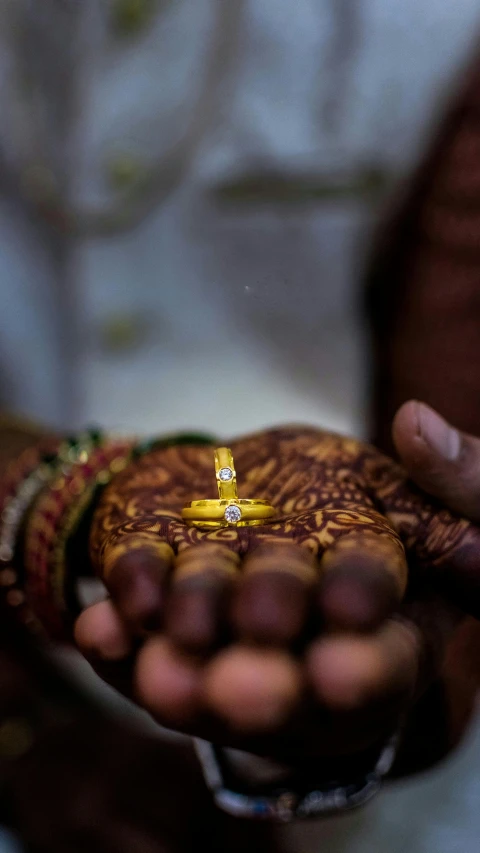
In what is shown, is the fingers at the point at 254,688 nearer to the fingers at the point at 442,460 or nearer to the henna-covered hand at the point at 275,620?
the henna-covered hand at the point at 275,620

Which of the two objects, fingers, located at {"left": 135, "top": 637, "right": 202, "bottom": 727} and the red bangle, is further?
the red bangle

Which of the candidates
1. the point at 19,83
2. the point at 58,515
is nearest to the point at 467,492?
the point at 58,515

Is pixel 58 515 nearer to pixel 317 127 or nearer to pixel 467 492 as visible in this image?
pixel 467 492

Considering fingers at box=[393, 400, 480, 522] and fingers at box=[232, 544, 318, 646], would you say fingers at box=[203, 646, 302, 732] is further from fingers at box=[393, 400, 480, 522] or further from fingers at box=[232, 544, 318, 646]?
fingers at box=[393, 400, 480, 522]

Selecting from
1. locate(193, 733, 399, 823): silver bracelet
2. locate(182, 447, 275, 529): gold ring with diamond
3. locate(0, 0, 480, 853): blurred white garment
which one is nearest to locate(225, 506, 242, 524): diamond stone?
locate(182, 447, 275, 529): gold ring with diamond

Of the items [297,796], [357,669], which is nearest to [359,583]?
Result: [357,669]

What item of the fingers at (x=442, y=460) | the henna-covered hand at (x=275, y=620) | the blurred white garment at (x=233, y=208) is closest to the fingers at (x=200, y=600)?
the henna-covered hand at (x=275, y=620)
